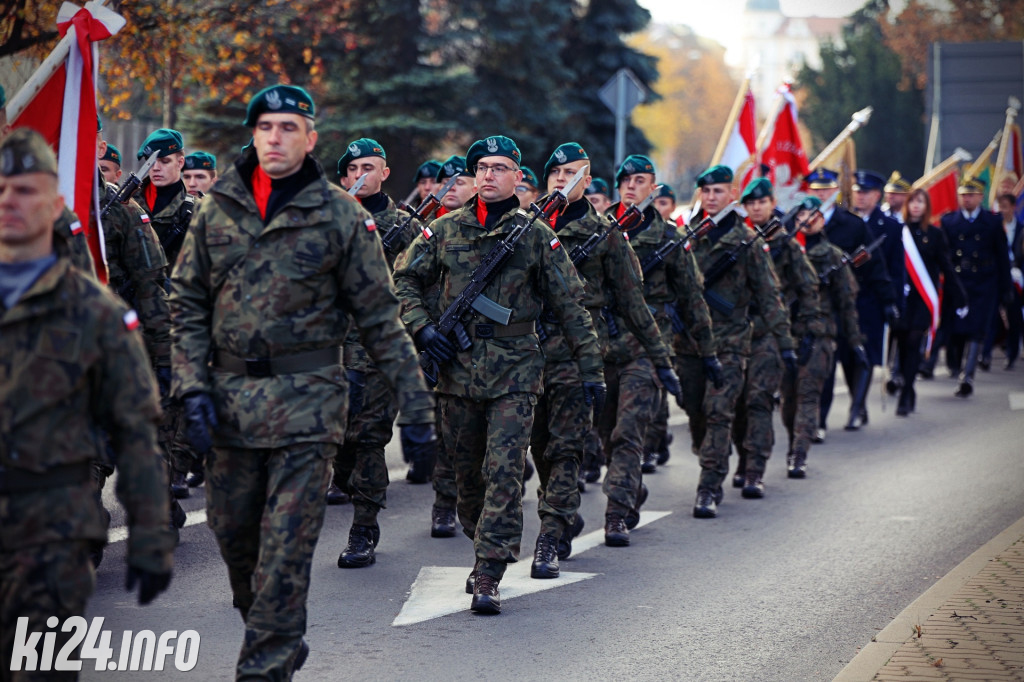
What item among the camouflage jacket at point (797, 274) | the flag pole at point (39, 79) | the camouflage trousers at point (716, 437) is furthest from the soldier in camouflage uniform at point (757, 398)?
the flag pole at point (39, 79)

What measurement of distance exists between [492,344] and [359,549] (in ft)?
5.18

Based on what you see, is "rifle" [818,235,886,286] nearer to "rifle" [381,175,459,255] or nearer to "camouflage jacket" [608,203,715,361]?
"camouflage jacket" [608,203,715,361]

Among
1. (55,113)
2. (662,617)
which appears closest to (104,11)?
(55,113)

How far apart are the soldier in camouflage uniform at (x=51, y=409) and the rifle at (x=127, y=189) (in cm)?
372

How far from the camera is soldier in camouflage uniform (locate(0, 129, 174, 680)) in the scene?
388 cm

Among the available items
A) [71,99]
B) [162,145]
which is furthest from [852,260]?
[71,99]

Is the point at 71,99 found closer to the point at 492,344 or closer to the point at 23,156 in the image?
the point at 492,344

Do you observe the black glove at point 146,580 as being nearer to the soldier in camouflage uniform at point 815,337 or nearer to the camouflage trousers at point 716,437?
the camouflage trousers at point 716,437

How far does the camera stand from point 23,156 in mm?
3920

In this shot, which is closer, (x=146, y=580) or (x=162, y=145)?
(x=146, y=580)

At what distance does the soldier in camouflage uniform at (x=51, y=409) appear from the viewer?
3879mm

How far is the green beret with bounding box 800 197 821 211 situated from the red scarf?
789cm

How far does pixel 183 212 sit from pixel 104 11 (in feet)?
5.01

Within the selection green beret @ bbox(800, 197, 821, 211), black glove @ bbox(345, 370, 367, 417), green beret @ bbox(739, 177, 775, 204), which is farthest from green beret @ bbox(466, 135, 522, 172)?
green beret @ bbox(800, 197, 821, 211)
